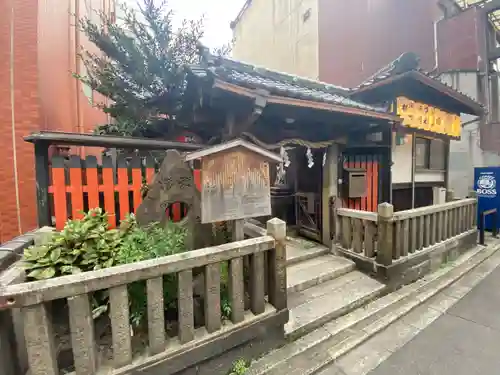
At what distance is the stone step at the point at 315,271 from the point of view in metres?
4.17

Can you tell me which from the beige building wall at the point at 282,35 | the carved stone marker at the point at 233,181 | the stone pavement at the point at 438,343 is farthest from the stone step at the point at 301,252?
the beige building wall at the point at 282,35

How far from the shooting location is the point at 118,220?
3.33 m

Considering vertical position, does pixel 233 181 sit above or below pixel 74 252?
above

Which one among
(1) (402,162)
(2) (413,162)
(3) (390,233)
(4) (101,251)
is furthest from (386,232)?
(4) (101,251)

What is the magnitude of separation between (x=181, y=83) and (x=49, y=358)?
17.7 ft

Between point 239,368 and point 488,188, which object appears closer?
point 239,368

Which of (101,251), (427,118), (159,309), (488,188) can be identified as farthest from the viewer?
(488,188)

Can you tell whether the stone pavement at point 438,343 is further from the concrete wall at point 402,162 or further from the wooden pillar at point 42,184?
the wooden pillar at point 42,184

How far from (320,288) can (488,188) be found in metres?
8.02

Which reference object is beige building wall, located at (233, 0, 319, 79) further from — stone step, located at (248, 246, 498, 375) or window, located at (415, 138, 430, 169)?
stone step, located at (248, 246, 498, 375)

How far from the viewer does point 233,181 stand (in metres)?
2.77

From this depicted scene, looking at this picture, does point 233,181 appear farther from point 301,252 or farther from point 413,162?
point 413,162

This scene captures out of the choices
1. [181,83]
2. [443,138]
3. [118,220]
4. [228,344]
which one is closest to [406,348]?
[228,344]

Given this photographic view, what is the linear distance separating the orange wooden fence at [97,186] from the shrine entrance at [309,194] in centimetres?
320
